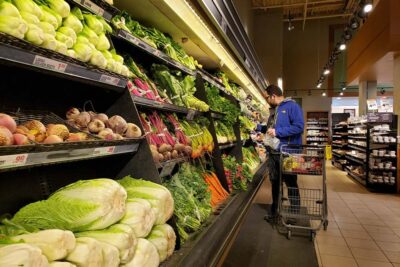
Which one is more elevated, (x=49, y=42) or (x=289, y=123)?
(x=49, y=42)

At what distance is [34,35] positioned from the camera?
4.22ft

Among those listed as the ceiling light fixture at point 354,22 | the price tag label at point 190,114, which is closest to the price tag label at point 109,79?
the price tag label at point 190,114

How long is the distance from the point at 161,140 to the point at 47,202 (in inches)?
51.2

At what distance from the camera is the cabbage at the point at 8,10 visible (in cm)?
120

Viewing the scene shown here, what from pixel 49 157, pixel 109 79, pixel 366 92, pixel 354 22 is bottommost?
pixel 49 157

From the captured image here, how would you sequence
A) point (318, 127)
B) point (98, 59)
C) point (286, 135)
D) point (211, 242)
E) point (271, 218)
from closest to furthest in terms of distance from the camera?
point (98, 59) → point (211, 242) → point (286, 135) → point (271, 218) → point (318, 127)

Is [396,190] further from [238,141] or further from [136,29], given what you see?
[136,29]

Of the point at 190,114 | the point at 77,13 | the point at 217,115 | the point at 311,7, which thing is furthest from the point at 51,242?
the point at 311,7

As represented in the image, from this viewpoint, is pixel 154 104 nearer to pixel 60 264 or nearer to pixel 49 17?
pixel 49 17

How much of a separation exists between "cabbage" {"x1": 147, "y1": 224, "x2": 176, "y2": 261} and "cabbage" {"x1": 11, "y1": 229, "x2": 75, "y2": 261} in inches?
21.3

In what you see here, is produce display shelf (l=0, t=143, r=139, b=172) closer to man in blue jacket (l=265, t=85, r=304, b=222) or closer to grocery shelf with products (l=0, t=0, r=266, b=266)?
grocery shelf with products (l=0, t=0, r=266, b=266)

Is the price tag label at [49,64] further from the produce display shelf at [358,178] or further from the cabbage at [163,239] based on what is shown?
the produce display shelf at [358,178]

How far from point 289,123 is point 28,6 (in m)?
4.29

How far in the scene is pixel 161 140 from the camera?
2531 millimetres
